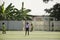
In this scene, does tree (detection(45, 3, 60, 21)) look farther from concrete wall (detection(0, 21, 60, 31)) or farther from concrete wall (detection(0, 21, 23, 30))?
concrete wall (detection(0, 21, 23, 30))

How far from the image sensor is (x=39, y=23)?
582 inches

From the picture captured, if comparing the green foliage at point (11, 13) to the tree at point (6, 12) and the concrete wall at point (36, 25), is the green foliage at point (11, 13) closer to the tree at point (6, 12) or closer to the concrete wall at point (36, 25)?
the tree at point (6, 12)

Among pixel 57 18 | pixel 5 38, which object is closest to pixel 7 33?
pixel 5 38

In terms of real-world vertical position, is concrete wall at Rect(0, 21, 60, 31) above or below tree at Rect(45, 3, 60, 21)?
below

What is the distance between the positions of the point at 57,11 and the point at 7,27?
3.76 feet

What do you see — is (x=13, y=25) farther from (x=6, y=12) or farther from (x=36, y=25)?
(x=36, y=25)

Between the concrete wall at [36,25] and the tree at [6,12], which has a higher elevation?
the tree at [6,12]

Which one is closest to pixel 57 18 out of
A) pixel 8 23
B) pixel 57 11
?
pixel 57 11

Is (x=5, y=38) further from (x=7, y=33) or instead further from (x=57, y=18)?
(x=57, y=18)

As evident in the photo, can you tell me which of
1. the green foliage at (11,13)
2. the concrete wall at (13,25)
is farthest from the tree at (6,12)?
the concrete wall at (13,25)

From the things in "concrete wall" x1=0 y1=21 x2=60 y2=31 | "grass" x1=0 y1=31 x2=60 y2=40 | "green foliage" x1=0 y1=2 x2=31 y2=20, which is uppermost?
"green foliage" x1=0 y1=2 x2=31 y2=20

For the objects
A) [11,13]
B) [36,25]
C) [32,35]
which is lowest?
[32,35]

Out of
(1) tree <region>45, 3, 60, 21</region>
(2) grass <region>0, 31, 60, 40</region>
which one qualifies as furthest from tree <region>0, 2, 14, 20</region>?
(1) tree <region>45, 3, 60, 21</region>

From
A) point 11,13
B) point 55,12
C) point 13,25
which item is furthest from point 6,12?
point 55,12
